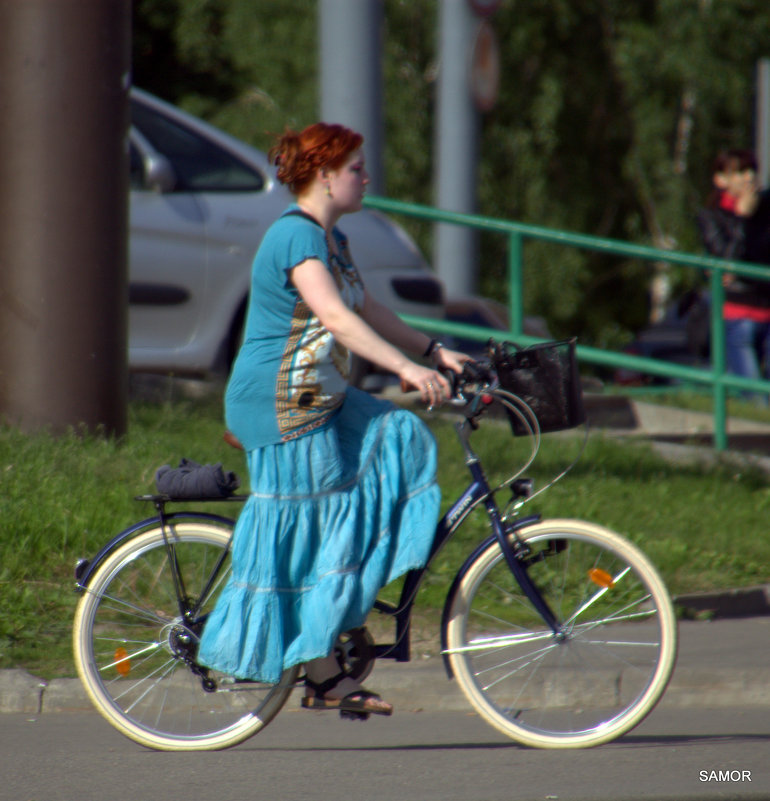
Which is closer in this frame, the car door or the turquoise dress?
the turquoise dress

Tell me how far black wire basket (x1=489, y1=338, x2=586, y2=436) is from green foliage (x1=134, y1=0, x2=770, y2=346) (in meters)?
16.2

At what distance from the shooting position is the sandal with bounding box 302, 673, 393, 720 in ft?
13.3

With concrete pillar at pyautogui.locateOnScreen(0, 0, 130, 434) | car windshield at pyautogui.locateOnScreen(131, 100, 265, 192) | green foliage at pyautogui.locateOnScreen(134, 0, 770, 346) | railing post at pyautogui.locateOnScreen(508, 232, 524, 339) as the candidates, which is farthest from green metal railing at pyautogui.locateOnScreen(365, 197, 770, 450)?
green foliage at pyautogui.locateOnScreen(134, 0, 770, 346)

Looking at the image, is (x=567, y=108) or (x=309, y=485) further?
(x=567, y=108)

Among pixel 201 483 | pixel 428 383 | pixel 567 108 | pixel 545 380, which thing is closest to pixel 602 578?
pixel 545 380

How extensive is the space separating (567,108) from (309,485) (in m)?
18.3

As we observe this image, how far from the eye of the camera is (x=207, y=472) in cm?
409

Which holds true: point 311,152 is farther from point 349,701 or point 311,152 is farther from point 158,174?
point 158,174

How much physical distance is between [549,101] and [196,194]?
13.3 meters

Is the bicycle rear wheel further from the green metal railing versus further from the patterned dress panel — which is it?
the green metal railing

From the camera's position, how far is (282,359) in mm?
4012

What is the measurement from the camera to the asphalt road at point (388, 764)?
3857mm

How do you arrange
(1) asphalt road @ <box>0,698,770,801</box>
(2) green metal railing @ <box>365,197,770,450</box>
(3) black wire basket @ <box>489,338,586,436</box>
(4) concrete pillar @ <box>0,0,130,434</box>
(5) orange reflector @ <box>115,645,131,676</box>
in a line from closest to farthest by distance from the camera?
(1) asphalt road @ <box>0,698,770,801</box>, (3) black wire basket @ <box>489,338,586,436</box>, (5) orange reflector @ <box>115,645,131,676</box>, (4) concrete pillar @ <box>0,0,130,434</box>, (2) green metal railing @ <box>365,197,770,450</box>

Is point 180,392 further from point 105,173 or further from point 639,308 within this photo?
point 639,308
